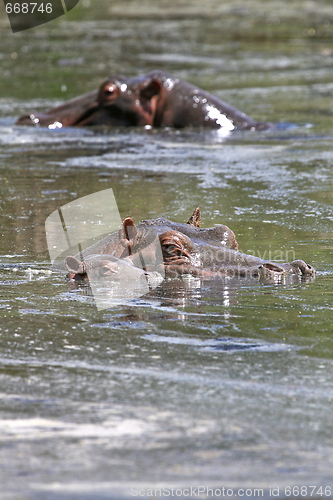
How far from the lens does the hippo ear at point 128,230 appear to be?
539cm

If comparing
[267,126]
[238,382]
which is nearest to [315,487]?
[238,382]

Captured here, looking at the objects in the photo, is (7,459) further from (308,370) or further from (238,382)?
(308,370)

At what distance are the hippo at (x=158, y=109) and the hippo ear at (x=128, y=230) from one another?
19.9ft

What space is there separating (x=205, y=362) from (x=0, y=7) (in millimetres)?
27390

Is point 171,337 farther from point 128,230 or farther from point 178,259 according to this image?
point 128,230

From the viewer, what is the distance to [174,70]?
16.4m

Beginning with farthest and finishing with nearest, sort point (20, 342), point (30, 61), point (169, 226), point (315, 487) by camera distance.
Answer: point (30, 61) → point (169, 226) → point (20, 342) → point (315, 487)

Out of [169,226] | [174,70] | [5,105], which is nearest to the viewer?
[169,226]

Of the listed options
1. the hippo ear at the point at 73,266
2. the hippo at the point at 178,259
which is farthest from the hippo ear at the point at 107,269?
the hippo ear at the point at 73,266

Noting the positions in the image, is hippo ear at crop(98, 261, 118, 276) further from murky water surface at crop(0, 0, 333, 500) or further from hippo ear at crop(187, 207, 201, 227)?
hippo ear at crop(187, 207, 201, 227)

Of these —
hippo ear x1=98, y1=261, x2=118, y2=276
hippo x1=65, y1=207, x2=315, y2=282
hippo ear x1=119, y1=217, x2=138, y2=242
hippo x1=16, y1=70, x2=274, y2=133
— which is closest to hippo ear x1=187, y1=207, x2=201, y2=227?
hippo x1=65, y1=207, x2=315, y2=282

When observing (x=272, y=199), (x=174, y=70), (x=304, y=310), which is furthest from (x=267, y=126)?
(x=304, y=310)

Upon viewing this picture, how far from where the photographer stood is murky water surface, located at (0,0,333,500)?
2.96 metres

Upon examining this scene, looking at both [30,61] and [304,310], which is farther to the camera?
[30,61]
